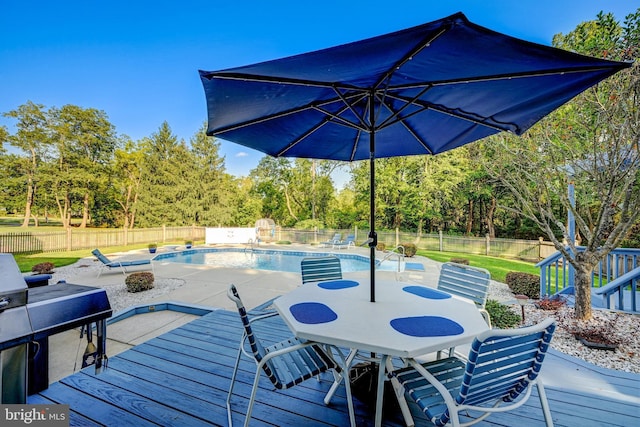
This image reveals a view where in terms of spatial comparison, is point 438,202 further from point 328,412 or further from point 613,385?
point 328,412

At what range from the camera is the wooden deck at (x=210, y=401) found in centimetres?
169

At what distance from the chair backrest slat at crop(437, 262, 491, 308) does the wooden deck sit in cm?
76

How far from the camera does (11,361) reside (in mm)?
1525

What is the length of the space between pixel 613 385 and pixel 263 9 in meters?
11.8

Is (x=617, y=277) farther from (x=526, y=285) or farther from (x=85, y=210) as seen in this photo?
(x=85, y=210)

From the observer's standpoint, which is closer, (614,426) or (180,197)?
(614,426)

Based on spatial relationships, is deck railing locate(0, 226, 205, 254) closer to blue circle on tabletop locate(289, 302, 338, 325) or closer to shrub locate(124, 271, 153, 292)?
shrub locate(124, 271, 153, 292)

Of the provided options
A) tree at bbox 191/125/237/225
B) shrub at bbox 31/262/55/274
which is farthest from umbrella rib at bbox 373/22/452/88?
tree at bbox 191/125/237/225

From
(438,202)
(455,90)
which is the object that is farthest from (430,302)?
(438,202)

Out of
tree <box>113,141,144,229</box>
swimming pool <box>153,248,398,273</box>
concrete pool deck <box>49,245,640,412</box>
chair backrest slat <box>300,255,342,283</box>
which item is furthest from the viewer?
tree <box>113,141,144,229</box>

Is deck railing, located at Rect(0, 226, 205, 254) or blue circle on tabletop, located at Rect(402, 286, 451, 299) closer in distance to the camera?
blue circle on tabletop, located at Rect(402, 286, 451, 299)

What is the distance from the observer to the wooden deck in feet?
5.54

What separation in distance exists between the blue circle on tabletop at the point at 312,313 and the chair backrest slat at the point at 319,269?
0.99m

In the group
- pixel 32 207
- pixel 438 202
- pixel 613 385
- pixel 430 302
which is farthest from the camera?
pixel 32 207
